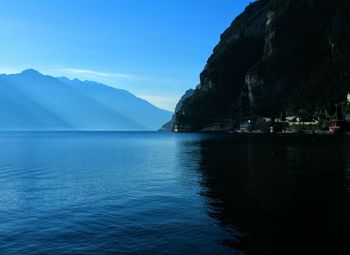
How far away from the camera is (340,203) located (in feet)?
143

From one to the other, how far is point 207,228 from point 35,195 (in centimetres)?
2529

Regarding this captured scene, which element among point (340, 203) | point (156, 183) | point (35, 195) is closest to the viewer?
point (340, 203)

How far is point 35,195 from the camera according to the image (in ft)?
167

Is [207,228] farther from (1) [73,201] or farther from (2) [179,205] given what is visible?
(1) [73,201]

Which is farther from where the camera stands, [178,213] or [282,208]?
[282,208]

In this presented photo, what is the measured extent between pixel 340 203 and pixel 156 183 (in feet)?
88.4

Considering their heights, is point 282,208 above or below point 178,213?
above

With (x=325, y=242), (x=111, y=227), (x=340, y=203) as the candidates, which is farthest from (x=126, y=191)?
(x=325, y=242)

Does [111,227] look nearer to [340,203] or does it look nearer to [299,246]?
[299,246]

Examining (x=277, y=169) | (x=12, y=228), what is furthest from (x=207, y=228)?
(x=277, y=169)

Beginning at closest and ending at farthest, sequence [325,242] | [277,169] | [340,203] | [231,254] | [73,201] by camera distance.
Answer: [231,254], [325,242], [340,203], [73,201], [277,169]

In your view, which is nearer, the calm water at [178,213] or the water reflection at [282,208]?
the calm water at [178,213]

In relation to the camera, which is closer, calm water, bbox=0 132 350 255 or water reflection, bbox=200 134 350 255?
calm water, bbox=0 132 350 255

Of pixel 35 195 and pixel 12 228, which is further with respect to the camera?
pixel 35 195
